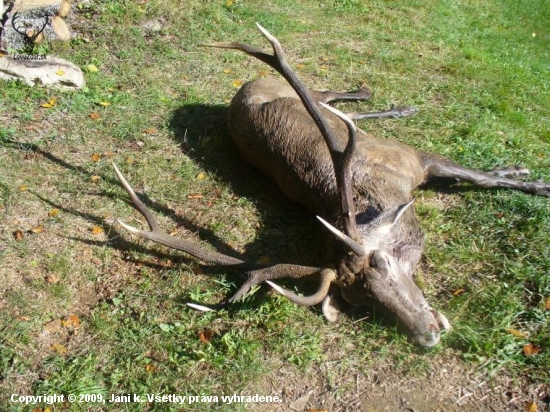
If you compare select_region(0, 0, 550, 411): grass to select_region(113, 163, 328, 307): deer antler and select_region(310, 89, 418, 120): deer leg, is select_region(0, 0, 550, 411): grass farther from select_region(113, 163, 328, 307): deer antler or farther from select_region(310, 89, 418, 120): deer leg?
select_region(113, 163, 328, 307): deer antler

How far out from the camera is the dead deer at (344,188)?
12.0 ft

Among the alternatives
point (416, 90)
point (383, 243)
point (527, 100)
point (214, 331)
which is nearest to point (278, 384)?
point (214, 331)

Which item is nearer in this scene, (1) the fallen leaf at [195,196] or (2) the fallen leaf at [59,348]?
(2) the fallen leaf at [59,348]

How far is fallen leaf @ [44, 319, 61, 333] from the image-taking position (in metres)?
4.04

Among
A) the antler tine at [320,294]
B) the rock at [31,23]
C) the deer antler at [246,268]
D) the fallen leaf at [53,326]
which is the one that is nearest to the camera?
the antler tine at [320,294]

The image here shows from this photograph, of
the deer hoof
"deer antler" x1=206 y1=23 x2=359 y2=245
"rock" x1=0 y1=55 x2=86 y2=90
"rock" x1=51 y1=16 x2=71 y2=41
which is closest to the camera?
"deer antler" x1=206 y1=23 x2=359 y2=245

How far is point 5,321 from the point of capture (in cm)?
399

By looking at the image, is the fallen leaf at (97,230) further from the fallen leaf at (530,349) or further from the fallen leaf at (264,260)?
the fallen leaf at (530,349)

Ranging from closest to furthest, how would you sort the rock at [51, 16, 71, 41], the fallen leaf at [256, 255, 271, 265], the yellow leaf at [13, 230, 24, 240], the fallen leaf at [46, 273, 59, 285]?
the fallen leaf at [46, 273, 59, 285] → the fallen leaf at [256, 255, 271, 265] → the yellow leaf at [13, 230, 24, 240] → the rock at [51, 16, 71, 41]

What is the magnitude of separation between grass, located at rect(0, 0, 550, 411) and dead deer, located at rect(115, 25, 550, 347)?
0.75 ft

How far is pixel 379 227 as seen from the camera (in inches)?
156

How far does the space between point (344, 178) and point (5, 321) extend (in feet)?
8.74

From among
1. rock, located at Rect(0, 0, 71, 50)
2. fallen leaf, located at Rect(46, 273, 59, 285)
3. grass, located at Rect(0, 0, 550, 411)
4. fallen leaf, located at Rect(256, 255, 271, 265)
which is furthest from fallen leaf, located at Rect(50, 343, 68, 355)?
rock, located at Rect(0, 0, 71, 50)

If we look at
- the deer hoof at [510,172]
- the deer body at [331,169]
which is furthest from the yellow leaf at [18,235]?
the deer hoof at [510,172]
